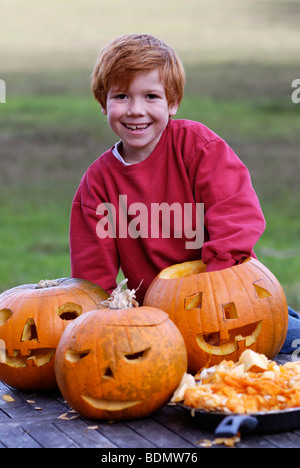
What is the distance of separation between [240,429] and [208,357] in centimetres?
69

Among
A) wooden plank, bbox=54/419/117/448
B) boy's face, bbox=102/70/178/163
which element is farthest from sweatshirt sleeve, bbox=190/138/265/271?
wooden plank, bbox=54/419/117/448

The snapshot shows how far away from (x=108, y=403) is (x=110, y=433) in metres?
0.16

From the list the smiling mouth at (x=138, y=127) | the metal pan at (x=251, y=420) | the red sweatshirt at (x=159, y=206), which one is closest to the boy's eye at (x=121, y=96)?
the smiling mouth at (x=138, y=127)

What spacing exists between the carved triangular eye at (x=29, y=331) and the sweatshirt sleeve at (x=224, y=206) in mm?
836

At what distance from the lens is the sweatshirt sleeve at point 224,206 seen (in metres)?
3.53

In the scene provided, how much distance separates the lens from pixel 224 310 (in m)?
3.43

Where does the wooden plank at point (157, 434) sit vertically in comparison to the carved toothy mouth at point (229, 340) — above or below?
below

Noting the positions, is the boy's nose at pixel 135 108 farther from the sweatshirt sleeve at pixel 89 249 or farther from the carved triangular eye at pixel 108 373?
the carved triangular eye at pixel 108 373

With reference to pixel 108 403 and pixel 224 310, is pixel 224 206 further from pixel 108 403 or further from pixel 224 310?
pixel 108 403

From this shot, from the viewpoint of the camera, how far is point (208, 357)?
342 centimetres

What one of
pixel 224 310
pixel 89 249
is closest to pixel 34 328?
pixel 89 249

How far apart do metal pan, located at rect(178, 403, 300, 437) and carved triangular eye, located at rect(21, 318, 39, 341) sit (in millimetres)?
901

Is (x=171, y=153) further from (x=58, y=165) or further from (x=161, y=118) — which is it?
(x=58, y=165)

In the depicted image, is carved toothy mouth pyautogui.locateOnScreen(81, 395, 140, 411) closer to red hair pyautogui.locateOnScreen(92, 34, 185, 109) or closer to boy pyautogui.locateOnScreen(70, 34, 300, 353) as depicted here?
boy pyautogui.locateOnScreen(70, 34, 300, 353)
